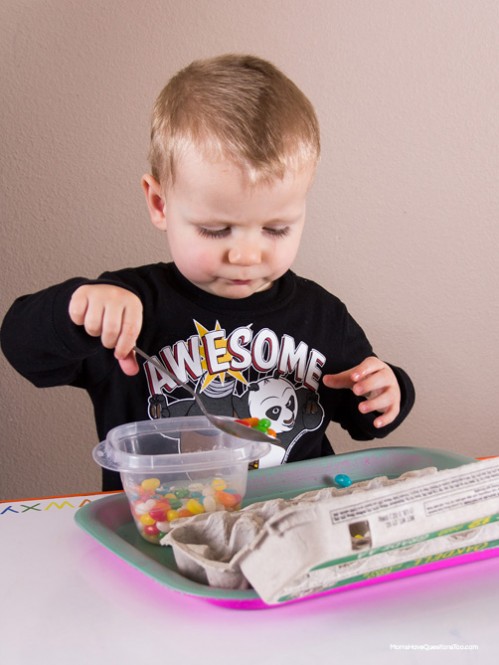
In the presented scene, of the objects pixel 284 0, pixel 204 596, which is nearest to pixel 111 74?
pixel 284 0

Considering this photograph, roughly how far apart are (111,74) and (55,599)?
2.60ft

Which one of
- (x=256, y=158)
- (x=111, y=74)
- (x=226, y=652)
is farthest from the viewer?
(x=111, y=74)

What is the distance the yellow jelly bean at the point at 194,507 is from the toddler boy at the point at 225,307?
0.52ft

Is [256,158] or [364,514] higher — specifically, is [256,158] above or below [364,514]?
above

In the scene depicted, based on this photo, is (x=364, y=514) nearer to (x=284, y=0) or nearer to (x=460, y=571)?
(x=460, y=571)

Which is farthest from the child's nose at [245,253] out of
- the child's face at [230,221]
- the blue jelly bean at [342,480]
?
the blue jelly bean at [342,480]

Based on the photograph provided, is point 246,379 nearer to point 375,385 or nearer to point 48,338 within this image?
point 375,385

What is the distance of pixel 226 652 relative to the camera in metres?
0.49

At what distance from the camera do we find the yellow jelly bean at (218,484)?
684mm

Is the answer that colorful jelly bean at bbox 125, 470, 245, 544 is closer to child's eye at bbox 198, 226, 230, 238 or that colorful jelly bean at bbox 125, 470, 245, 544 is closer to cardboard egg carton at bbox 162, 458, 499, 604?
cardboard egg carton at bbox 162, 458, 499, 604

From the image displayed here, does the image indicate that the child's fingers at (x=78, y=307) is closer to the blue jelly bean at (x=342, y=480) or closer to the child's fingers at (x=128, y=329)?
the child's fingers at (x=128, y=329)

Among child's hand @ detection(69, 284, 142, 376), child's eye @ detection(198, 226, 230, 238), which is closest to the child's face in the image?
child's eye @ detection(198, 226, 230, 238)

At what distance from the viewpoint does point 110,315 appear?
2.41ft

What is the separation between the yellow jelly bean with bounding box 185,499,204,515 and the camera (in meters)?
0.66
